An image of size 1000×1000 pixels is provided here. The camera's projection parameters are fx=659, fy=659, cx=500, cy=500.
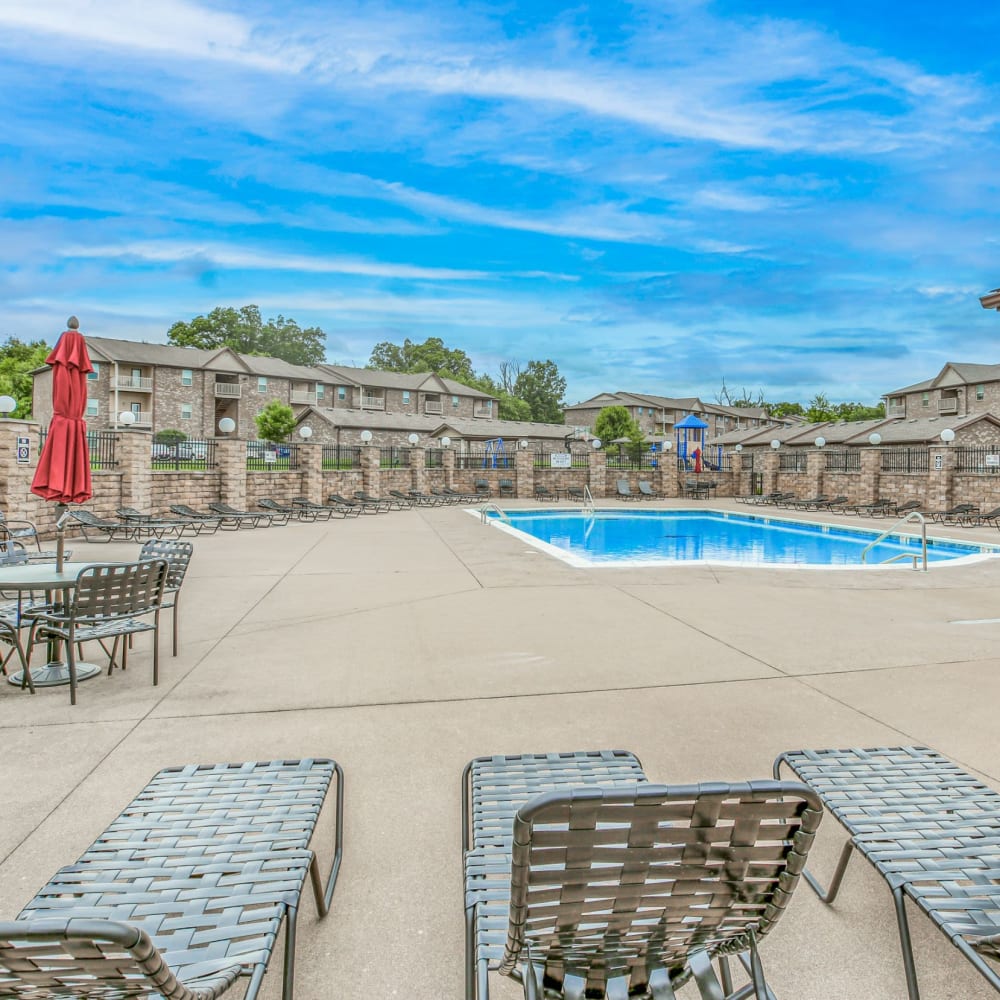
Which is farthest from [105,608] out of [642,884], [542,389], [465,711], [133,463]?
[542,389]

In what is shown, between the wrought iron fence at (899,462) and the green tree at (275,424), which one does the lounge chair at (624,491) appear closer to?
the wrought iron fence at (899,462)

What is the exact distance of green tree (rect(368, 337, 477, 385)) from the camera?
80250 mm

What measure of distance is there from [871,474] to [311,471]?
19966 millimetres

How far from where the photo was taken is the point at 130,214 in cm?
5088

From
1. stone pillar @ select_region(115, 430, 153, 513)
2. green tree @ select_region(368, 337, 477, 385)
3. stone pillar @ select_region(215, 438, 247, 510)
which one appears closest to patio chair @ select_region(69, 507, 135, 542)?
stone pillar @ select_region(115, 430, 153, 513)

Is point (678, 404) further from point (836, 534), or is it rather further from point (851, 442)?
point (836, 534)

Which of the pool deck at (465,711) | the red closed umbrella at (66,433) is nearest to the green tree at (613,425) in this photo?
the pool deck at (465,711)

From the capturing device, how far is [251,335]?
242 ft

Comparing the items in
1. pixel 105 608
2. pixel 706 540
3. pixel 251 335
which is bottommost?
pixel 706 540

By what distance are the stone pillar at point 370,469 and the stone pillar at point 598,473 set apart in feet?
34.5

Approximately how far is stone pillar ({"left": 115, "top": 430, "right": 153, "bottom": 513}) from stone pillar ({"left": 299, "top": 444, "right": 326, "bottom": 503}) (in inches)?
239

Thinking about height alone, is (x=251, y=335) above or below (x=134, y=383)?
above

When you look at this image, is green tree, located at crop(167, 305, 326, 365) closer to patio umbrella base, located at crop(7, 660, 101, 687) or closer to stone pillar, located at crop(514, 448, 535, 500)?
stone pillar, located at crop(514, 448, 535, 500)

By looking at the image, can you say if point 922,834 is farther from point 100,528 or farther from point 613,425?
point 613,425
